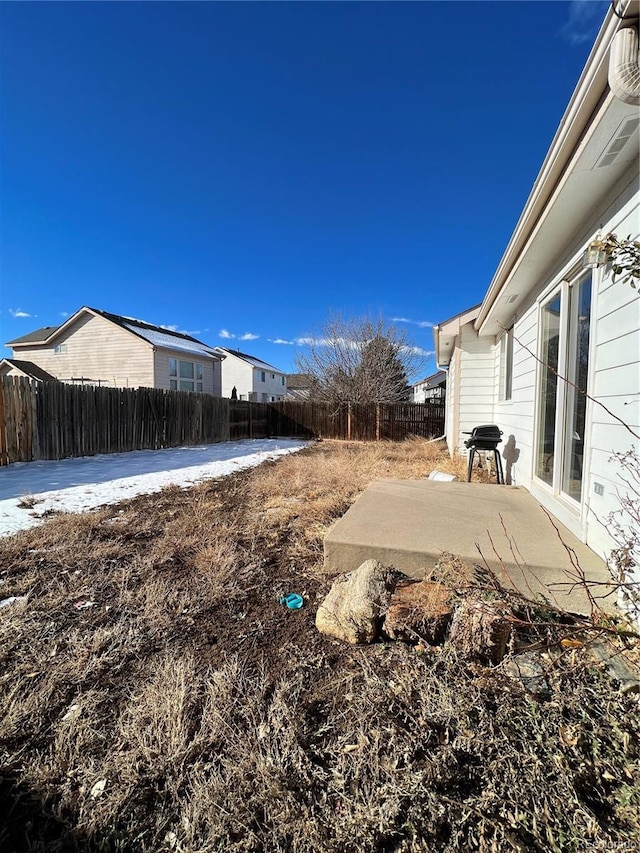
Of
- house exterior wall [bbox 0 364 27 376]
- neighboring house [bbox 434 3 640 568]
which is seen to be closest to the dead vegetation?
neighboring house [bbox 434 3 640 568]

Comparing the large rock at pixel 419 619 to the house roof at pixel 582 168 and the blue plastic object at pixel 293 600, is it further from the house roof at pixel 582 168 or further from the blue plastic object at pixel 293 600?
the house roof at pixel 582 168

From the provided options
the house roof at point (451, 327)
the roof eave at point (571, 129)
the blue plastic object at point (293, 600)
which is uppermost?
the house roof at point (451, 327)

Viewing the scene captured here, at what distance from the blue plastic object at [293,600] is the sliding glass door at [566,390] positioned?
2.14 metres

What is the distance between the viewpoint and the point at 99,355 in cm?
1559

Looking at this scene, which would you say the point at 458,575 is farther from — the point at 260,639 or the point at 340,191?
the point at 340,191

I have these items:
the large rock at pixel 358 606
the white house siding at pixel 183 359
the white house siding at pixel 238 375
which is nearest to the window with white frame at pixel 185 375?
the white house siding at pixel 183 359

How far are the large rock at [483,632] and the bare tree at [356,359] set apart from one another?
15.9 m

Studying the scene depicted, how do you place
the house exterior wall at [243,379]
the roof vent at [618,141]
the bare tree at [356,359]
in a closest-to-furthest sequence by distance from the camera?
1. the roof vent at [618,141]
2. the bare tree at [356,359]
3. the house exterior wall at [243,379]

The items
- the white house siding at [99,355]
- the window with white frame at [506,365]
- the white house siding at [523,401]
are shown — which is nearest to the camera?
the white house siding at [523,401]

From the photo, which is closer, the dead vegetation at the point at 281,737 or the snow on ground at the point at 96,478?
the dead vegetation at the point at 281,737

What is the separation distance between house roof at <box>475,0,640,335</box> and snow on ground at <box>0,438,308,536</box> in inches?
209

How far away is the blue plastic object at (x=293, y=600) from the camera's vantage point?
2.26 meters

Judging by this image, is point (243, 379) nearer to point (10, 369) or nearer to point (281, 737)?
point (10, 369)

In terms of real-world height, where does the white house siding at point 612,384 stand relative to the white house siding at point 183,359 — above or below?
below
